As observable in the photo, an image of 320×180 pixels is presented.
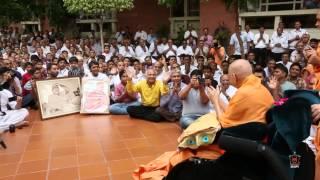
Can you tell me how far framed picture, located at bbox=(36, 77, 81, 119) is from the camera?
21.5 feet

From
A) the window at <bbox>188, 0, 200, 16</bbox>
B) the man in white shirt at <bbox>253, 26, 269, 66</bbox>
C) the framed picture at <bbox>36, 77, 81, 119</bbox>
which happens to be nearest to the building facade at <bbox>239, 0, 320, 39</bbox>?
the man in white shirt at <bbox>253, 26, 269, 66</bbox>

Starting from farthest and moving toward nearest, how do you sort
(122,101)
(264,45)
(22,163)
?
(264,45), (122,101), (22,163)

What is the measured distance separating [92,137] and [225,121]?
2.98m

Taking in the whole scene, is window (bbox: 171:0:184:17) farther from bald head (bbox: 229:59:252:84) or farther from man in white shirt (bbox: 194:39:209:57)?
bald head (bbox: 229:59:252:84)

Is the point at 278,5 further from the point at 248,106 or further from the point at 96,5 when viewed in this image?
the point at 248,106

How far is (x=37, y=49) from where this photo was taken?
37.6 ft

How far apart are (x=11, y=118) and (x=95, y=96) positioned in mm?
1633

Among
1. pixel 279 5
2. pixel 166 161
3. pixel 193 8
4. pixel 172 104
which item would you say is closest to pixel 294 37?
pixel 279 5

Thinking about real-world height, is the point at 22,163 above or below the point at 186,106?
below

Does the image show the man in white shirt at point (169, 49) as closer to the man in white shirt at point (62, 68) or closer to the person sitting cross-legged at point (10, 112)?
the man in white shirt at point (62, 68)

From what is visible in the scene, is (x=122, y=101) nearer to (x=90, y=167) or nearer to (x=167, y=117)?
(x=167, y=117)

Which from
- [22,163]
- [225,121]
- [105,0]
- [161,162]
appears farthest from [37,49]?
[225,121]

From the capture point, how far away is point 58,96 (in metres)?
6.75

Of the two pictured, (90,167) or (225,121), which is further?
(90,167)
